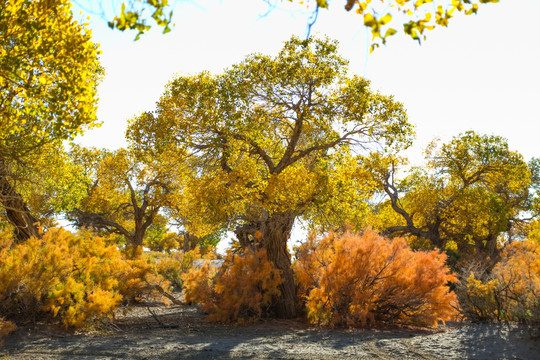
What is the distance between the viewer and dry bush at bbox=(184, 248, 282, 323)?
9.65m

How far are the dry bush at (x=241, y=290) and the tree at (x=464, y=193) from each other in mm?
9816

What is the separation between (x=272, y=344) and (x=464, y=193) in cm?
1455

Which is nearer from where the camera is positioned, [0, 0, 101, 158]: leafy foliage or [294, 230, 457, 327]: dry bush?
[0, 0, 101, 158]: leafy foliage

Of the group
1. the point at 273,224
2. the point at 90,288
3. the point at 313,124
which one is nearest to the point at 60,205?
the point at 90,288

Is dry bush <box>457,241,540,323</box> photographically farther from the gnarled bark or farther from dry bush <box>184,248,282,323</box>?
dry bush <box>184,248,282,323</box>

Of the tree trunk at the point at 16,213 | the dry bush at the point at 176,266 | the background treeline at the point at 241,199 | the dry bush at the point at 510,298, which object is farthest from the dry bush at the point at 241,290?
the dry bush at the point at 176,266

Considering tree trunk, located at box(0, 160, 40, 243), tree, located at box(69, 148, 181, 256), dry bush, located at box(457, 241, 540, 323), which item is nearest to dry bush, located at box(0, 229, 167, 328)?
tree trunk, located at box(0, 160, 40, 243)

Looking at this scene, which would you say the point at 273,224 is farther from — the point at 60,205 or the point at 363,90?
the point at 60,205

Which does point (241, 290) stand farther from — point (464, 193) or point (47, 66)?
point (464, 193)

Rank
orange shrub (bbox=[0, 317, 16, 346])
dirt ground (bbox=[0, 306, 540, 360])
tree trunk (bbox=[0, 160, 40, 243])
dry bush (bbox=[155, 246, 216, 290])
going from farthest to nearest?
dry bush (bbox=[155, 246, 216, 290]), tree trunk (bbox=[0, 160, 40, 243]), orange shrub (bbox=[0, 317, 16, 346]), dirt ground (bbox=[0, 306, 540, 360])

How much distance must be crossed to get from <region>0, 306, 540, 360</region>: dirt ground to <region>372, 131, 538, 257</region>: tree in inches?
456

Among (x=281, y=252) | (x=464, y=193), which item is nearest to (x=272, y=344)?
(x=281, y=252)

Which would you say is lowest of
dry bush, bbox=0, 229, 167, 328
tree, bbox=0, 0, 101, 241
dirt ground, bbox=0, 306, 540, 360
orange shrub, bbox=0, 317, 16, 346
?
dirt ground, bbox=0, 306, 540, 360

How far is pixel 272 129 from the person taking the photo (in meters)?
12.0
